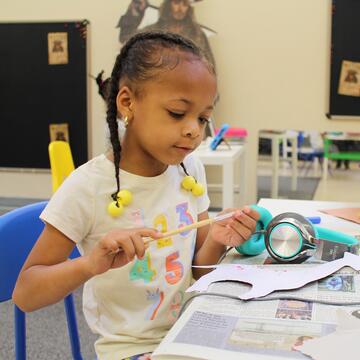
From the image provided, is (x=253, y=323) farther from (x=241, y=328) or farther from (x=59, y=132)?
(x=59, y=132)

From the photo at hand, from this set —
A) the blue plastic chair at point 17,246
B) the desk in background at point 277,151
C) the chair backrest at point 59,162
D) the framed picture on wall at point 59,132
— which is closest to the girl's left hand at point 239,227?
the blue plastic chair at point 17,246

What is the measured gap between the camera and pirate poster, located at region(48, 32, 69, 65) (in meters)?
3.70

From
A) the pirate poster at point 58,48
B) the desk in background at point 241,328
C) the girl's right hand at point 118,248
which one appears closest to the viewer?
the desk in background at point 241,328

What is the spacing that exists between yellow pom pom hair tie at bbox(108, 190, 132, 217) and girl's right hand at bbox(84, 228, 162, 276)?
14 cm

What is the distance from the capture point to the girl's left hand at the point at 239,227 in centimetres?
89

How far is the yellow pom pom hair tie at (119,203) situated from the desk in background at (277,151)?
2.67 meters

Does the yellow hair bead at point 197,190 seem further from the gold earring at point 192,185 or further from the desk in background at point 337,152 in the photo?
the desk in background at point 337,152

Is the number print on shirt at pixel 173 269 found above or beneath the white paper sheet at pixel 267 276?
beneath

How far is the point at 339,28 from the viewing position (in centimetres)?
327

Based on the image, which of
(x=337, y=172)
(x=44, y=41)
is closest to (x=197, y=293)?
(x=337, y=172)

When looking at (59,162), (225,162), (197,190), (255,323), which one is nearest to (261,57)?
(225,162)

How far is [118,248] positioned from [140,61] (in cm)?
34

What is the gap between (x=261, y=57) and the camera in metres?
3.44

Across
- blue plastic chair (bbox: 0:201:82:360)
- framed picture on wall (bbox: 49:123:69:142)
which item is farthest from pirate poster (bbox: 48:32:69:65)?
blue plastic chair (bbox: 0:201:82:360)
